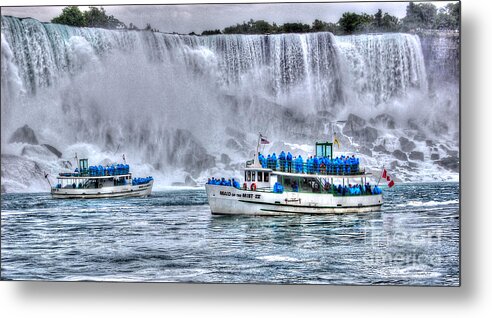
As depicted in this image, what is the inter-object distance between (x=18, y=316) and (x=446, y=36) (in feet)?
15.3

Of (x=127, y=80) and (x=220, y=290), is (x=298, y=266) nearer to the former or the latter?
(x=220, y=290)

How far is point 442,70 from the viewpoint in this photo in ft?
27.1

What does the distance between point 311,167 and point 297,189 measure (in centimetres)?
26

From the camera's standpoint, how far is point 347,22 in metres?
8.47

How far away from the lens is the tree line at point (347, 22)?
8.20 m

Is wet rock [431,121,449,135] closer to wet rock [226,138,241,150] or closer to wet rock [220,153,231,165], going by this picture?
wet rock [226,138,241,150]

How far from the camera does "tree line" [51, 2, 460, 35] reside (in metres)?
8.20

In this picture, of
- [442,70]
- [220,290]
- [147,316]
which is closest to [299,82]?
[442,70]

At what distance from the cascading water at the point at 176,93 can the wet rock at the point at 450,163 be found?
19.6 inches

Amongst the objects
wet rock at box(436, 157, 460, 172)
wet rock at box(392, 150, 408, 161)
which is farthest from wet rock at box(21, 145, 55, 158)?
wet rock at box(436, 157, 460, 172)

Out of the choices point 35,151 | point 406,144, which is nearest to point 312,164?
point 406,144

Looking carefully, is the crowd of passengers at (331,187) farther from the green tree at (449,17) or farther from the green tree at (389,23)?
the green tree at (449,17)

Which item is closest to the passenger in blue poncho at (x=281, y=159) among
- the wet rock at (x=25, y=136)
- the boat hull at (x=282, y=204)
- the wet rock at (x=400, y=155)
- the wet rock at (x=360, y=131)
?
the boat hull at (x=282, y=204)

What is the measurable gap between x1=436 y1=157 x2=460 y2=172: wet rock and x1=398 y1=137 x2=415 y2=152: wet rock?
0.30 m
